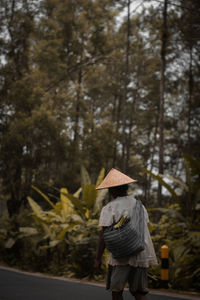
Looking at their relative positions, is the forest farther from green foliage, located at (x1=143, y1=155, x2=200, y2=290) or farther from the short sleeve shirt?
the short sleeve shirt

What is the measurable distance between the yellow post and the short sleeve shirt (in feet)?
10.6

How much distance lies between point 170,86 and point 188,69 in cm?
384

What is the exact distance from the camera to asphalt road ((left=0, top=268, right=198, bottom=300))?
6816 millimetres

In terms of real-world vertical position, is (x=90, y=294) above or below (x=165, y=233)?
below

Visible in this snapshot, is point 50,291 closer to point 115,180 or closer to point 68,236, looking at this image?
point 68,236

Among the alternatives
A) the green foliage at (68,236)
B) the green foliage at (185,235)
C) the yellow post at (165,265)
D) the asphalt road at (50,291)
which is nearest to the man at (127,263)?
the asphalt road at (50,291)

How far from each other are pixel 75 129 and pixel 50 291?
12800 mm

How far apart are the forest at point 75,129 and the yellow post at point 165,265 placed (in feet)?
1.24

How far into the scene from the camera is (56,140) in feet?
51.4

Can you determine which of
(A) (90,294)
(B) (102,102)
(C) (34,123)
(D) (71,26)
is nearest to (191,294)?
(A) (90,294)

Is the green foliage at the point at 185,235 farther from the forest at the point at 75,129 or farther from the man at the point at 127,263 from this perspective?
the man at the point at 127,263

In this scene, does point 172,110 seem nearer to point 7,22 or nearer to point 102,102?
point 102,102

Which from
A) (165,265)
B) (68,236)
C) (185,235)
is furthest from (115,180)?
A: (68,236)

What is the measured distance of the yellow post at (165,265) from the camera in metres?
7.12
